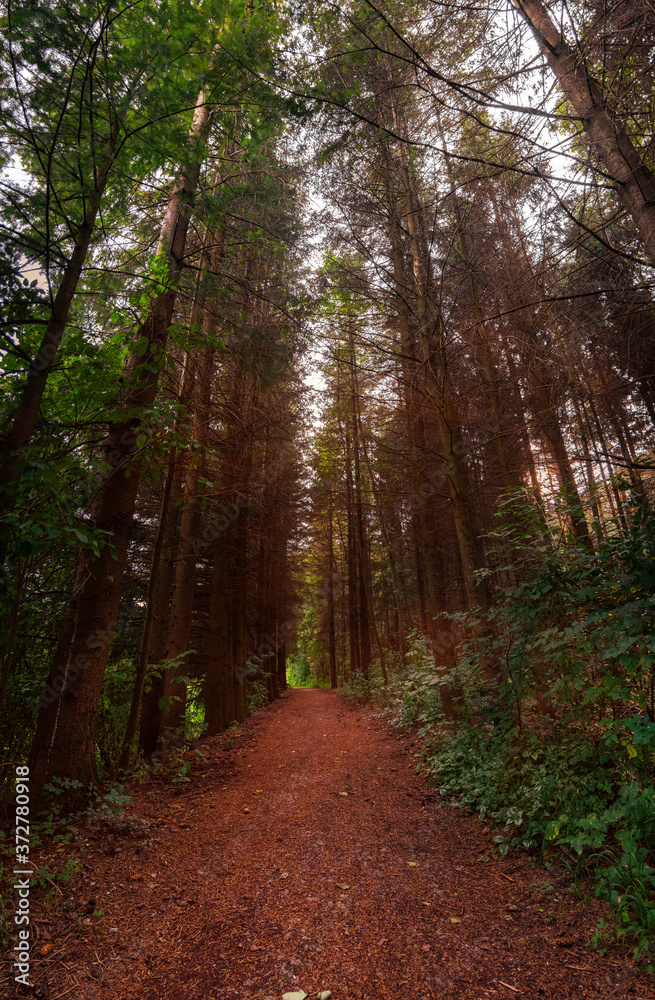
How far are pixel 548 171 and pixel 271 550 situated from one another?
11562 mm

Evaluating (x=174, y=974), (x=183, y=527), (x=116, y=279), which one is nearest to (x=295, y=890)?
(x=174, y=974)

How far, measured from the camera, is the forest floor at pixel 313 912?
7.36 feet

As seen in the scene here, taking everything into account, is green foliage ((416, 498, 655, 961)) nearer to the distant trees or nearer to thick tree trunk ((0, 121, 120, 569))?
the distant trees

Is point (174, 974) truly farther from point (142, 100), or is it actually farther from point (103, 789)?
point (142, 100)

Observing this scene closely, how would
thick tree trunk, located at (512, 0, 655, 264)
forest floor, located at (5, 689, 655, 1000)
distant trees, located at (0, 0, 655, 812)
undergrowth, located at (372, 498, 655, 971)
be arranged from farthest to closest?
1. thick tree trunk, located at (512, 0, 655, 264)
2. distant trees, located at (0, 0, 655, 812)
3. undergrowth, located at (372, 498, 655, 971)
4. forest floor, located at (5, 689, 655, 1000)

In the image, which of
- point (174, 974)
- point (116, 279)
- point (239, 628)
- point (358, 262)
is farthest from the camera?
point (239, 628)

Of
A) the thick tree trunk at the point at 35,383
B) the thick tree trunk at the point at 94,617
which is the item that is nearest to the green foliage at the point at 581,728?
the thick tree trunk at the point at 94,617

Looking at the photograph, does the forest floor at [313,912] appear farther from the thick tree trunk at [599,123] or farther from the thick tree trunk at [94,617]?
the thick tree trunk at [599,123]

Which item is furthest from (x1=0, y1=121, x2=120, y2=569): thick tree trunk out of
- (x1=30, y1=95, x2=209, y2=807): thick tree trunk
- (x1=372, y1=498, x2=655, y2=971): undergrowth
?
(x1=372, y1=498, x2=655, y2=971): undergrowth

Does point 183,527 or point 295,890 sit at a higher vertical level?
point 183,527

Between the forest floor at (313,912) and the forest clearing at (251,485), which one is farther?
the forest clearing at (251,485)

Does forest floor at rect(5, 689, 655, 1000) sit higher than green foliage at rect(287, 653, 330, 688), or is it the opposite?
green foliage at rect(287, 653, 330, 688)

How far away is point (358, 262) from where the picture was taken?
9000mm

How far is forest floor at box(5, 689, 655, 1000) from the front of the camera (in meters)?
2.24
